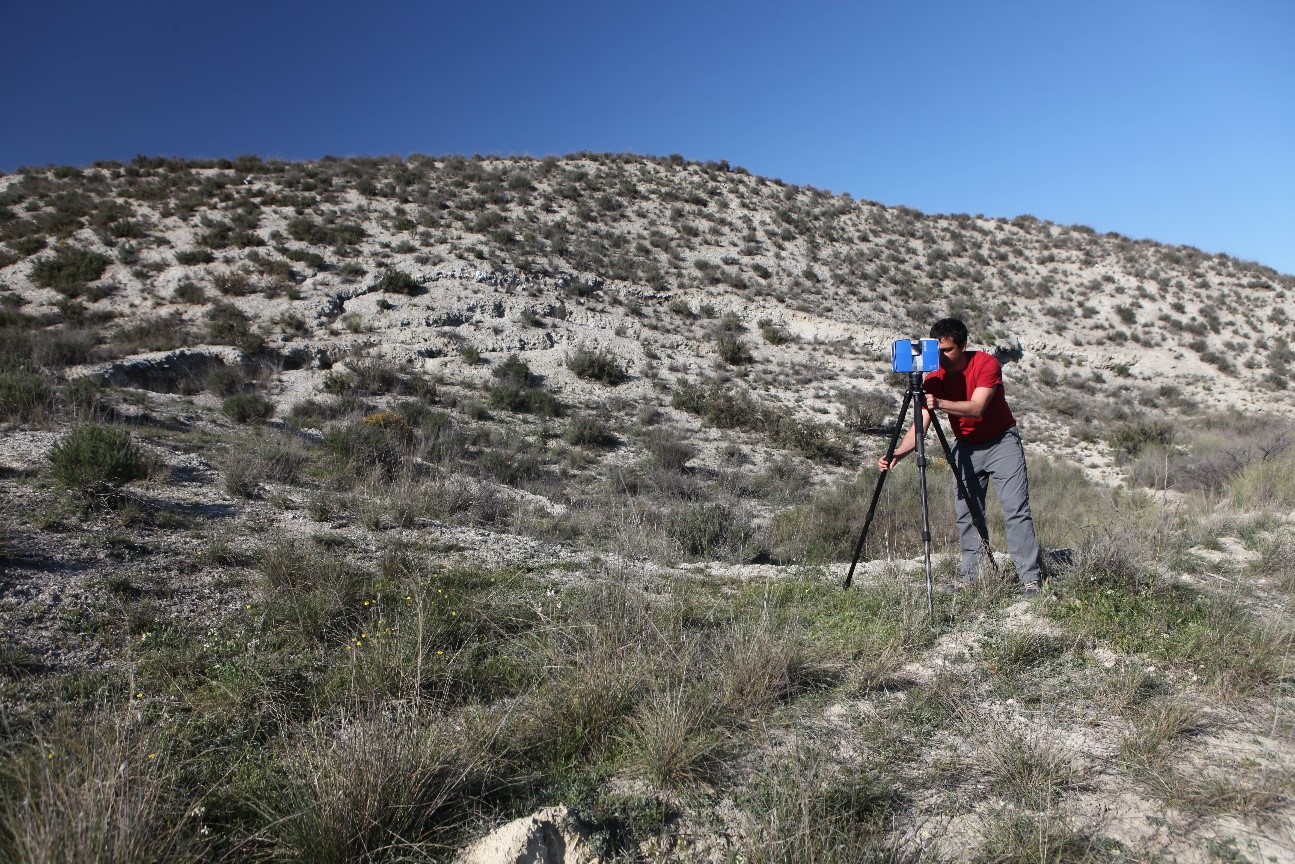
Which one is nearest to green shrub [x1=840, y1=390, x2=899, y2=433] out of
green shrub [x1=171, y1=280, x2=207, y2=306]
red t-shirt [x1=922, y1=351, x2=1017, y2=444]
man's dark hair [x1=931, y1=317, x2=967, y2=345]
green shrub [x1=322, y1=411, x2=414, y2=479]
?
green shrub [x1=322, y1=411, x2=414, y2=479]

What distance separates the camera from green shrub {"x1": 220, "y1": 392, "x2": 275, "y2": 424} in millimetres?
10586

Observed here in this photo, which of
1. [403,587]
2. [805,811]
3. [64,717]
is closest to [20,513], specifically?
[403,587]

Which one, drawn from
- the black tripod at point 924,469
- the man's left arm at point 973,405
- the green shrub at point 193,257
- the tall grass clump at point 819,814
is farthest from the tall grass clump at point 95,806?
the green shrub at point 193,257

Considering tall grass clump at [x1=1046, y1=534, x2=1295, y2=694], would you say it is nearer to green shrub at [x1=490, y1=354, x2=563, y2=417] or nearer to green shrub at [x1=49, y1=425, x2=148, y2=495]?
green shrub at [x1=49, y1=425, x2=148, y2=495]

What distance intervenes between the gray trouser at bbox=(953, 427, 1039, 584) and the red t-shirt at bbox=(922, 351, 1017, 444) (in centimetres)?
8

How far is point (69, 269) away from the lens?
15.5 meters

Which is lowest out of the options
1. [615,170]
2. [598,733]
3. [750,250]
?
[598,733]

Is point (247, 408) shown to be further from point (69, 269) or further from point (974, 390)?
Result: point (974, 390)

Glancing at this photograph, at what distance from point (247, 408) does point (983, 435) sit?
35.3 feet

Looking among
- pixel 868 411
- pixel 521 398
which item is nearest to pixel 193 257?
pixel 521 398

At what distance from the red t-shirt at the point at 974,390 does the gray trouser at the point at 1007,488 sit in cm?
8

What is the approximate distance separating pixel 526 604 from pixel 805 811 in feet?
8.44

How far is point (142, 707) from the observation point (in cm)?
280

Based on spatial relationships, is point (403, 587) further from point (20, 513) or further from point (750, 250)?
point (750, 250)
